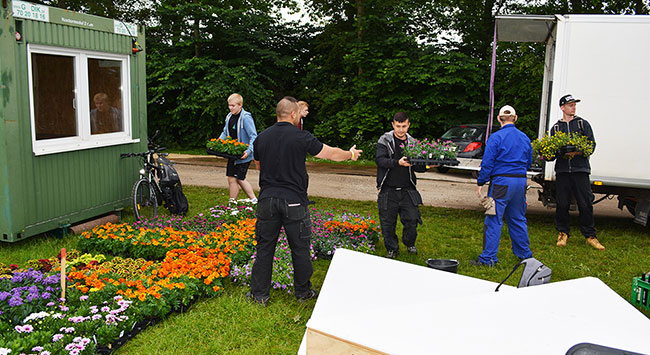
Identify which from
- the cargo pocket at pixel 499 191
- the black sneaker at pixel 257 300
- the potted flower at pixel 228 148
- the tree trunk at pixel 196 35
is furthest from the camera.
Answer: the tree trunk at pixel 196 35

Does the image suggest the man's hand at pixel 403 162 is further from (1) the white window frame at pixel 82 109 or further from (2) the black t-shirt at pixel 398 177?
(1) the white window frame at pixel 82 109

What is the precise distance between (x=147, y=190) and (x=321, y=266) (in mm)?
3484

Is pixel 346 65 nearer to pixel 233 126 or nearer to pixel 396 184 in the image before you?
pixel 233 126

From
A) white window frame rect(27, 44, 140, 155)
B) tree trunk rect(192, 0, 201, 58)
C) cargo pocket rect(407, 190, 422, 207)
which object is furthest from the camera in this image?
tree trunk rect(192, 0, 201, 58)

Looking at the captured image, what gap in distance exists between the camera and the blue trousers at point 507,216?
6.27m

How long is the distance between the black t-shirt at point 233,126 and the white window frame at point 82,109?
157 centimetres

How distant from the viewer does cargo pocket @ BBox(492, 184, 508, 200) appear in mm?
6246

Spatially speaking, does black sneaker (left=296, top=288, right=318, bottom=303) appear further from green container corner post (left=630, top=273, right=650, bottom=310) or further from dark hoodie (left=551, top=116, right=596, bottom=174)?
dark hoodie (left=551, top=116, right=596, bottom=174)

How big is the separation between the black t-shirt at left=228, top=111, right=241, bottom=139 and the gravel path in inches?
117

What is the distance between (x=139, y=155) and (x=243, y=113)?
1793 millimetres

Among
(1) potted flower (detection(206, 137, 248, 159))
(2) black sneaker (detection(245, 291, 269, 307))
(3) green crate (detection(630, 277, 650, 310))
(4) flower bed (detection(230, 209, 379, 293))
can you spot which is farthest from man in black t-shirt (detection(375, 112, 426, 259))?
(1) potted flower (detection(206, 137, 248, 159))

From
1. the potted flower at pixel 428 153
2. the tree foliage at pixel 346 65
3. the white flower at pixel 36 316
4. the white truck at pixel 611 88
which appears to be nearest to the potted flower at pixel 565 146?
the white truck at pixel 611 88

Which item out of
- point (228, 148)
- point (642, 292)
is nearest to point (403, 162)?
point (642, 292)

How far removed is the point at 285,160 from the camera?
16.0 ft
